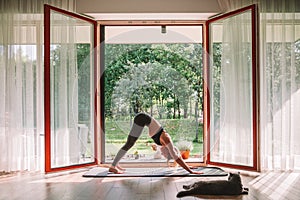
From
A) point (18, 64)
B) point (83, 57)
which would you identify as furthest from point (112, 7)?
point (18, 64)

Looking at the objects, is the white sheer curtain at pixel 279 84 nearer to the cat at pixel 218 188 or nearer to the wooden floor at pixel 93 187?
the wooden floor at pixel 93 187

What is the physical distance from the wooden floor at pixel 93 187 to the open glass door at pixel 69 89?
428 millimetres

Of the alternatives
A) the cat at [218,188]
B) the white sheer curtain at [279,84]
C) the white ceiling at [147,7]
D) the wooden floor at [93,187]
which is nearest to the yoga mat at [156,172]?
the wooden floor at [93,187]

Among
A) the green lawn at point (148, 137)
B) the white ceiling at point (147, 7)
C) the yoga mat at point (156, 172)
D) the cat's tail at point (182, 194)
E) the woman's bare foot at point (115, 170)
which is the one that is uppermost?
the white ceiling at point (147, 7)

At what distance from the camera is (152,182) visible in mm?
4672

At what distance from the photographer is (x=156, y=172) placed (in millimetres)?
5375

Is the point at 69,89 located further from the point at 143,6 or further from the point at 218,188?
the point at 218,188

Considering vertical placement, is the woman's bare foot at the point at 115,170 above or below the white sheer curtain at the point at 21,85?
below

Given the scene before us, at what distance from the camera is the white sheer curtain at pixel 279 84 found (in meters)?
5.48

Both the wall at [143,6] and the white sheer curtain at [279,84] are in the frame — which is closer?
the white sheer curtain at [279,84]

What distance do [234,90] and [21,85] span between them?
2975 millimetres

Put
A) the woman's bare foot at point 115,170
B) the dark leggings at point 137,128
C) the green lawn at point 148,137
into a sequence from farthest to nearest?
the green lawn at point 148,137, the dark leggings at point 137,128, the woman's bare foot at point 115,170

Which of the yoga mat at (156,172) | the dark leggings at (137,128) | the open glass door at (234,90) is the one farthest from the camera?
the dark leggings at (137,128)

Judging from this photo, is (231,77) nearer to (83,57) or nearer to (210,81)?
(210,81)
